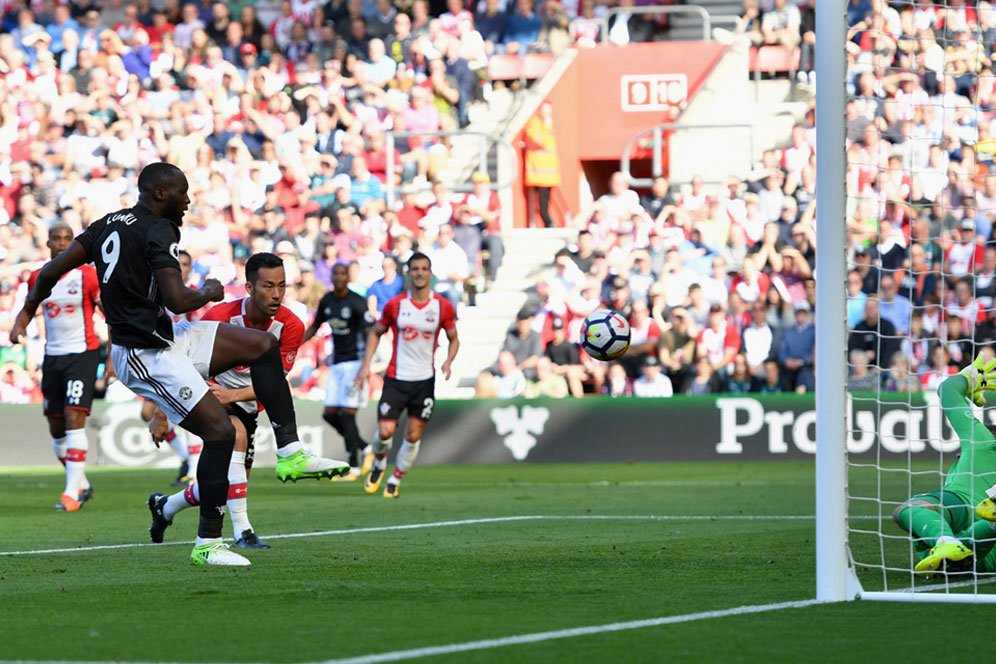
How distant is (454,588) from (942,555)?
7.80ft

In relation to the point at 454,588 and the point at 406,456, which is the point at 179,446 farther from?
the point at 454,588

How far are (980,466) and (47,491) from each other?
34.9 ft

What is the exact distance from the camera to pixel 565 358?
22047 millimetres

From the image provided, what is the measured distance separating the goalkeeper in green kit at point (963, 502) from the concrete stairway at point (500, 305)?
1447 centimetres

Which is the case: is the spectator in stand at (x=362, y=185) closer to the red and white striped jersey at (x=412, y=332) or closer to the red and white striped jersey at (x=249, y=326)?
the red and white striped jersey at (x=412, y=332)

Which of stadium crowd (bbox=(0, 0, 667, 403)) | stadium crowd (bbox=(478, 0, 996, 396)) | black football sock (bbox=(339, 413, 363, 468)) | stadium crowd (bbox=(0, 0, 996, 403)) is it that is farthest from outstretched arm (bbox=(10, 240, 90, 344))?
stadium crowd (bbox=(0, 0, 667, 403))

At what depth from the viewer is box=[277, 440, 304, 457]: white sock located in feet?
30.1

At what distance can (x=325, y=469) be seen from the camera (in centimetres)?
905

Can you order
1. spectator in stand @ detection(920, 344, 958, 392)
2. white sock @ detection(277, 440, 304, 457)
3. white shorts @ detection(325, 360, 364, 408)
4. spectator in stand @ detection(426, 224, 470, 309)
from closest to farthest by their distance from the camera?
white sock @ detection(277, 440, 304, 457) < spectator in stand @ detection(920, 344, 958, 392) < white shorts @ detection(325, 360, 364, 408) < spectator in stand @ detection(426, 224, 470, 309)

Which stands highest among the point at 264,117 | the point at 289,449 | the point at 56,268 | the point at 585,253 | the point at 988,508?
the point at 264,117

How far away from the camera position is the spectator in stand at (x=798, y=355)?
832 inches

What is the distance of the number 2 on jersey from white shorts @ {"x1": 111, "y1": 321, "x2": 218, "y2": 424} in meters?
0.44

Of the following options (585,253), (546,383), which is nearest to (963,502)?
(546,383)

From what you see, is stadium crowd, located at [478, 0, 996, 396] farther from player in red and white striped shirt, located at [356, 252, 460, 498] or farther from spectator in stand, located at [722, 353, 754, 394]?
player in red and white striped shirt, located at [356, 252, 460, 498]
